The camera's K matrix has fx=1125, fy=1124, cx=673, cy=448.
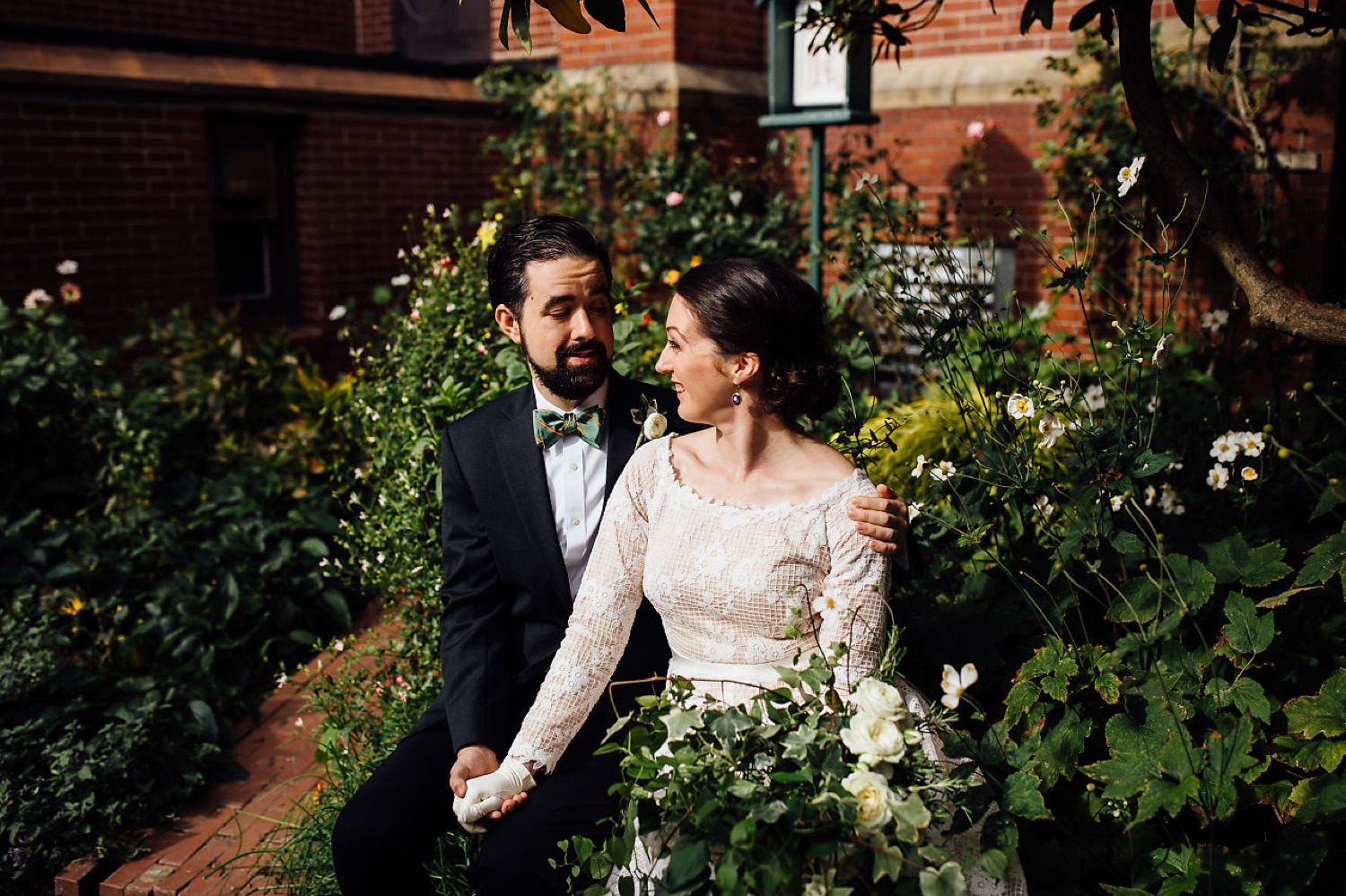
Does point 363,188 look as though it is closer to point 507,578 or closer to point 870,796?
point 507,578

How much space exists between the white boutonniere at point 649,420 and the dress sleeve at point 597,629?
13 centimetres

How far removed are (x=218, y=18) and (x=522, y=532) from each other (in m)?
9.10

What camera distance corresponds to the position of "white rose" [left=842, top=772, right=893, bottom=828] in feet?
5.57

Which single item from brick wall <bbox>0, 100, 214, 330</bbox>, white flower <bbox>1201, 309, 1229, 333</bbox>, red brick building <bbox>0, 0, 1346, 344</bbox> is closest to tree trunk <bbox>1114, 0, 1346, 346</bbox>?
white flower <bbox>1201, 309, 1229, 333</bbox>

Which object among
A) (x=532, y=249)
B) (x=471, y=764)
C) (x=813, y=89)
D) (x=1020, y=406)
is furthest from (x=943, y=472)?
(x=813, y=89)

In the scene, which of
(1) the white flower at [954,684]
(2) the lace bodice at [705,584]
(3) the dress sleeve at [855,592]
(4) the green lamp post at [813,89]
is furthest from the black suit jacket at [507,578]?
(4) the green lamp post at [813,89]

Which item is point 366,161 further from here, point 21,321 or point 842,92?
point 842,92

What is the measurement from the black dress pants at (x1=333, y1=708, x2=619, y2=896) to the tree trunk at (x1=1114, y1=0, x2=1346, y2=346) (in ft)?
6.05

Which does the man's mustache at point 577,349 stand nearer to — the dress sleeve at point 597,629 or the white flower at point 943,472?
the dress sleeve at point 597,629

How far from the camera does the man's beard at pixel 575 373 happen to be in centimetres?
275

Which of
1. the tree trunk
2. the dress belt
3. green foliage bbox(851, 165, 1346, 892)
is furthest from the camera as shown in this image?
the tree trunk

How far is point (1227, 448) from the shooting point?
9.21ft

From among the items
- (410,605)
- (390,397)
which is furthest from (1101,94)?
(410,605)

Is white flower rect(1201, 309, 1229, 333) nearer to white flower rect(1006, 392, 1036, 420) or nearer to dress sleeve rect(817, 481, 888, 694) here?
white flower rect(1006, 392, 1036, 420)
